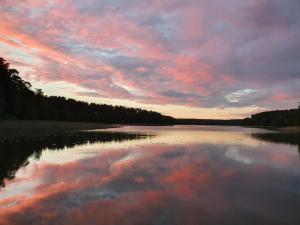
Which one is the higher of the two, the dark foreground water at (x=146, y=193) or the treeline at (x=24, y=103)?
the treeline at (x=24, y=103)

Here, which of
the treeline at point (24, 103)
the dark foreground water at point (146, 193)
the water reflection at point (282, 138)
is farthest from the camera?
the treeline at point (24, 103)

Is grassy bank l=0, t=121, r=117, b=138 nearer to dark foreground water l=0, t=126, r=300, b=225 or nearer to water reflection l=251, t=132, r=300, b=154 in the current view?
dark foreground water l=0, t=126, r=300, b=225

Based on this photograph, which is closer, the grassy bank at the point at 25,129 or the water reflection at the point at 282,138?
the water reflection at the point at 282,138

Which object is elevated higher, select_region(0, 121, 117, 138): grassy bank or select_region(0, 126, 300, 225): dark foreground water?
A: select_region(0, 121, 117, 138): grassy bank

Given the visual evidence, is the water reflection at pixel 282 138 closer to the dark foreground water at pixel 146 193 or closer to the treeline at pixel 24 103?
the dark foreground water at pixel 146 193

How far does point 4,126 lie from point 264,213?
49.3 m

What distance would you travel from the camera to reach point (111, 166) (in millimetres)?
17531

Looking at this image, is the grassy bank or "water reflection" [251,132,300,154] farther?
the grassy bank

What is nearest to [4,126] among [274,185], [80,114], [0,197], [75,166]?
[75,166]

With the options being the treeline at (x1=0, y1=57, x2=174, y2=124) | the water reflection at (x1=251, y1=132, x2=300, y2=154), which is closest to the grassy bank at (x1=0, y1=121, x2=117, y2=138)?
the treeline at (x1=0, y1=57, x2=174, y2=124)

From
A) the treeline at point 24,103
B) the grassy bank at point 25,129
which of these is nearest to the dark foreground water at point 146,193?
the grassy bank at point 25,129

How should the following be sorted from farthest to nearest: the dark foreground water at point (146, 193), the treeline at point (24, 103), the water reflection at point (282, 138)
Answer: the treeline at point (24, 103), the water reflection at point (282, 138), the dark foreground water at point (146, 193)

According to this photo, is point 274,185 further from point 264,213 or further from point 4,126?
point 4,126

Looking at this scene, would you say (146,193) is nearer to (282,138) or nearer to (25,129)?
(282,138)
